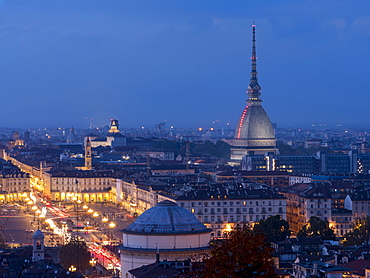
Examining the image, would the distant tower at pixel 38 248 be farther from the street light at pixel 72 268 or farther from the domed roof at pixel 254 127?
the domed roof at pixel 254 127

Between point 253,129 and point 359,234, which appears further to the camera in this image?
point 253,129

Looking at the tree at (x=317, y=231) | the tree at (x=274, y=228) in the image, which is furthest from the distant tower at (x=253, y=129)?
the tree at (x=274, y=228)

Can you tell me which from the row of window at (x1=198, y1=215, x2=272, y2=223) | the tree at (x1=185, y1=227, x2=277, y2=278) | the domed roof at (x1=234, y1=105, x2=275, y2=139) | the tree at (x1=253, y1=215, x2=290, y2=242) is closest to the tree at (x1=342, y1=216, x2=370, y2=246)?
the tree at (x1=253, y1=215, x2=290, y2=242)

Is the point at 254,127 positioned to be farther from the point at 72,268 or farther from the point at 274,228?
the point at 72,268

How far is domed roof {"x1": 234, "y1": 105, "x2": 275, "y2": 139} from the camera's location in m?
154

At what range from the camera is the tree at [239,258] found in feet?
71.2

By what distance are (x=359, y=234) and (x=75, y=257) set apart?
1561cm

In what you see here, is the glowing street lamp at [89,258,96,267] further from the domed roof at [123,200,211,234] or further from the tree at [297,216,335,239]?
the tree at [297,216,335,239]

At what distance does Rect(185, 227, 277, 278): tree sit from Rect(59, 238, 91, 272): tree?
2693cm

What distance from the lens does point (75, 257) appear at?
50.1 metres

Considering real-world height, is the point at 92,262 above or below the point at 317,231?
below

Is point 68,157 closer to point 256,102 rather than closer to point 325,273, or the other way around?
point 256,102

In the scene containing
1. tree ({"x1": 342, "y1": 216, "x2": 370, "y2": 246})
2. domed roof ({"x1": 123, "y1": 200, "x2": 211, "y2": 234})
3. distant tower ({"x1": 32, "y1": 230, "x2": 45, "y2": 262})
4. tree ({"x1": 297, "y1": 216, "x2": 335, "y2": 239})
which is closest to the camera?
domed roof ({"x1": 123, "y1": 200, "x2": 211, "y2": 234})

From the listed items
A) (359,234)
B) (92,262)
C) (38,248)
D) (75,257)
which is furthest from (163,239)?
(359,234)
